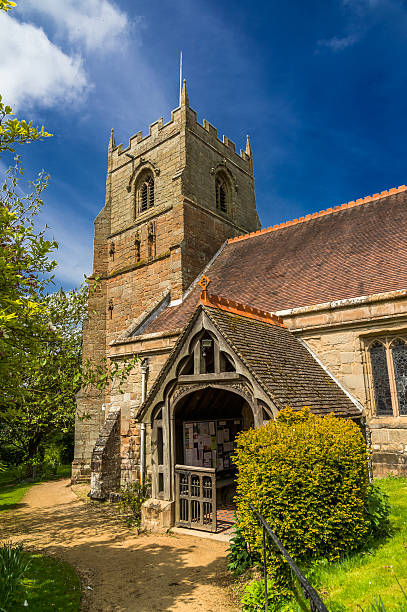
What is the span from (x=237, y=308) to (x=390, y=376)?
383cm

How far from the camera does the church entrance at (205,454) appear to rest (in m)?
8.56

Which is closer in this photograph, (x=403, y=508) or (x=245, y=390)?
(x=403, y=508)

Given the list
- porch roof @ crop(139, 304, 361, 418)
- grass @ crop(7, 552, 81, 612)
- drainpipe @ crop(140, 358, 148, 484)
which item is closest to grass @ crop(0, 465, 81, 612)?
grass @ crop(7, 552, 81, 612)

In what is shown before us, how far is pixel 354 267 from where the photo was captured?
11.7 meters

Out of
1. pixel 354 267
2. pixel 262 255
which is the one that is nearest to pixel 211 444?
pixel 354 267

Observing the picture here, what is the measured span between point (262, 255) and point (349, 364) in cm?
728

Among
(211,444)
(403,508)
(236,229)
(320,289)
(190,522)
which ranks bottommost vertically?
(190,522)

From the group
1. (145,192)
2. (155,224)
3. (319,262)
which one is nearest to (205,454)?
(319,262)

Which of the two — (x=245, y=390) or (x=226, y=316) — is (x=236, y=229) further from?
(x=245, y=390)

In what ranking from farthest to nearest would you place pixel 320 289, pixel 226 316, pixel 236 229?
pixel 236 229 < pixel 320 289 < pixel 226 316

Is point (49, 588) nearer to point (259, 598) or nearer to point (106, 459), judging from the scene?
point (259, 598)

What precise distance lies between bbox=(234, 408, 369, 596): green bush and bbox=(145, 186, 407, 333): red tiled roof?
5688mm

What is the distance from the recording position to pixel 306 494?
5023 mm

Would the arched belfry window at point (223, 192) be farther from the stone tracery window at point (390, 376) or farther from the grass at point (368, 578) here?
the grass at point (368, 578)
